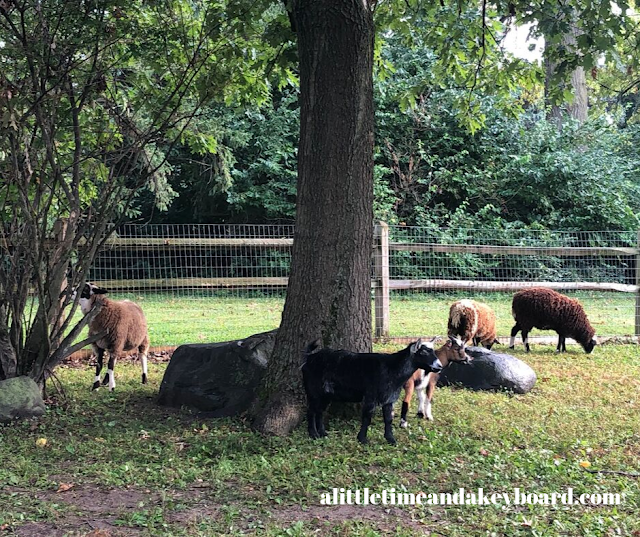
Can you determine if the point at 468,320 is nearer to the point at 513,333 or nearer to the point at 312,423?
the point at 513,333

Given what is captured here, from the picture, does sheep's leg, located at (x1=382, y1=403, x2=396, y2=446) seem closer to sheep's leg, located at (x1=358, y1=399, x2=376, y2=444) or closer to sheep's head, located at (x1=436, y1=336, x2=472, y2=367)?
sheep's leg, located at (x1=358, y1=399, x2=376, y2=444)

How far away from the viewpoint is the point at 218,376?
6.67 metres

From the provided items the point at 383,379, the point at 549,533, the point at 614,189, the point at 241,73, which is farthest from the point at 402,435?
the point at 614,189

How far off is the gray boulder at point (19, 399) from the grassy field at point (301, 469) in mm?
151

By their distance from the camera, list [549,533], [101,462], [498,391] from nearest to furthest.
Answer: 1. [549,533]
2. [101,462]
3. [498,391]

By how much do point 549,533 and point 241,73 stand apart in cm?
613

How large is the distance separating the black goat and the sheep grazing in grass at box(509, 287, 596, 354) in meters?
5.45

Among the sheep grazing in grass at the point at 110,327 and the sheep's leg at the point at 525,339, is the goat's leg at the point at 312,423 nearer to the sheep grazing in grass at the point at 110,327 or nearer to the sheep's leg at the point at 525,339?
the sheep grazing in grass at the point at 110,327

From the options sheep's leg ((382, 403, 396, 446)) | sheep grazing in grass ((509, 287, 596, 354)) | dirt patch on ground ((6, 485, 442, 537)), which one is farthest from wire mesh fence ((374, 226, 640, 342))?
dirt patch on ground ((6, 485, 442, 537))

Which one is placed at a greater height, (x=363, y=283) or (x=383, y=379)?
(x=363, y=283)

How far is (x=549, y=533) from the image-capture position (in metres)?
3.78

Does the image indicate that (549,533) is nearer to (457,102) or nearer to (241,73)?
(241,73)

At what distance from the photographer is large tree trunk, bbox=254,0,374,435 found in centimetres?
586

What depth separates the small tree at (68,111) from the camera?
616 cm
